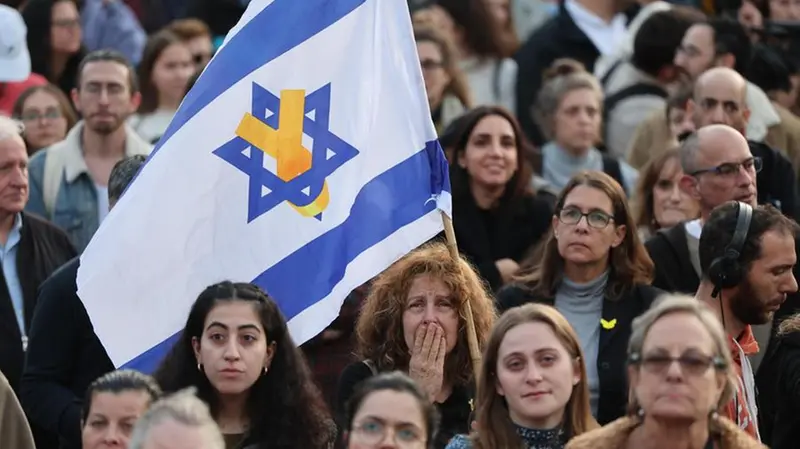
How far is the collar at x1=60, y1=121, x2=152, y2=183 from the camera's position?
12844 millimetres

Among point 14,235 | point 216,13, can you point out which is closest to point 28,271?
point 14,235

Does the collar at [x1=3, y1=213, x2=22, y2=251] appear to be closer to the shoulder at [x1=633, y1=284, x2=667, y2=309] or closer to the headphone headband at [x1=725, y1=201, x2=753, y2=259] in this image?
the shoulder at [x1=633, y1=284, x2=667, y2=309]

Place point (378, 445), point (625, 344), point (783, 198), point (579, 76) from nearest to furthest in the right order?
point (378, 445) < point (625, 344) < point (783, 198) < point (579, 76)

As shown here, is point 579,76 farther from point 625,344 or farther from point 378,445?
point 378,445

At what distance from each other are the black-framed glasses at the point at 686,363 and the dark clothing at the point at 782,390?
6.52 ft

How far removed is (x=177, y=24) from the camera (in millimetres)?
15695

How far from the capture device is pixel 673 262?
1103 cm

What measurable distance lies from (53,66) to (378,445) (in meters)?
8.31

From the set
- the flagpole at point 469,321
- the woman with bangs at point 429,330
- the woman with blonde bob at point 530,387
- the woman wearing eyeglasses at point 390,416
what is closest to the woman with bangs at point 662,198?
the woman with bangs at point 429,330

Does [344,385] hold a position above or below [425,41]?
below

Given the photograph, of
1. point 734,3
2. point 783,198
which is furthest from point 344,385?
point 734,3

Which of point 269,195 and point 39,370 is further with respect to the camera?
point 39,370

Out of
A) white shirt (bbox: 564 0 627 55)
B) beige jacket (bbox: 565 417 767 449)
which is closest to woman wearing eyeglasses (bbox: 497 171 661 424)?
beige jacket (bbox: 565 417 767 449)

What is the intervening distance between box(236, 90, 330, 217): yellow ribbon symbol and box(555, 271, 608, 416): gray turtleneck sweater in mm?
1497
